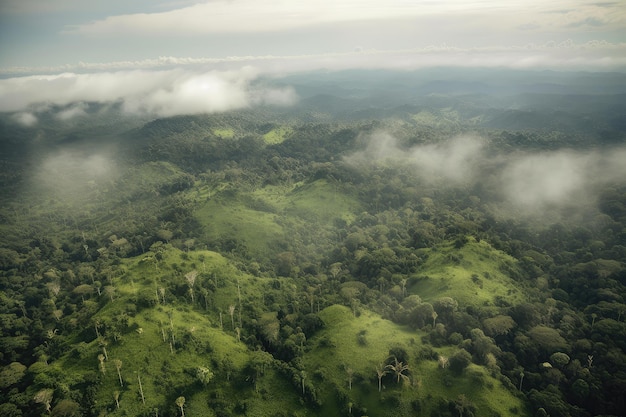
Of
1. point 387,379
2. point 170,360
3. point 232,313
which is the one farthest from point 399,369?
point 170,360

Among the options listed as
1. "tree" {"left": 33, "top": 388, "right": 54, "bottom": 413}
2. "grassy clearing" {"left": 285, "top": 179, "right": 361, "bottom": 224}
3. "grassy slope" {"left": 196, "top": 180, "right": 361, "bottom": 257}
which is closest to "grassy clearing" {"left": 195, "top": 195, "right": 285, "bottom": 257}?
"grassy slope" {"left": 196, "top": 180, "right": 361, "bottom": 257}

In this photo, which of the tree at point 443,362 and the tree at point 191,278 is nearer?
the tree at point 443,362

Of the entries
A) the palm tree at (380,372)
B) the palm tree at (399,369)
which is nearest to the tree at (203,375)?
the palm tree at (380,372)

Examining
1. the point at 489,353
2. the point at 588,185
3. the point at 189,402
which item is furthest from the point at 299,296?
the point at 588,185

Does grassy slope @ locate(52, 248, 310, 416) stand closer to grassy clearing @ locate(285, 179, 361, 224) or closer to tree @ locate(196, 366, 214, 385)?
tree @ locate(196, 366, 214, 385)

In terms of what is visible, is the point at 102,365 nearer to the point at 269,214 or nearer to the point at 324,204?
the point at 269,214

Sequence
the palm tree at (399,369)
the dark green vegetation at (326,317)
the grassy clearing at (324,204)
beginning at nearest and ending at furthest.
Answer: the dark green vegetation at (326,317)
the palm tree at (399,369)
the grassy clearing at (324,204)

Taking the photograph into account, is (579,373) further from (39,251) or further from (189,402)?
(39,251)

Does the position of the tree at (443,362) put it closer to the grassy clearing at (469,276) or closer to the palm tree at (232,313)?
the grassy clearing at (469,276)
